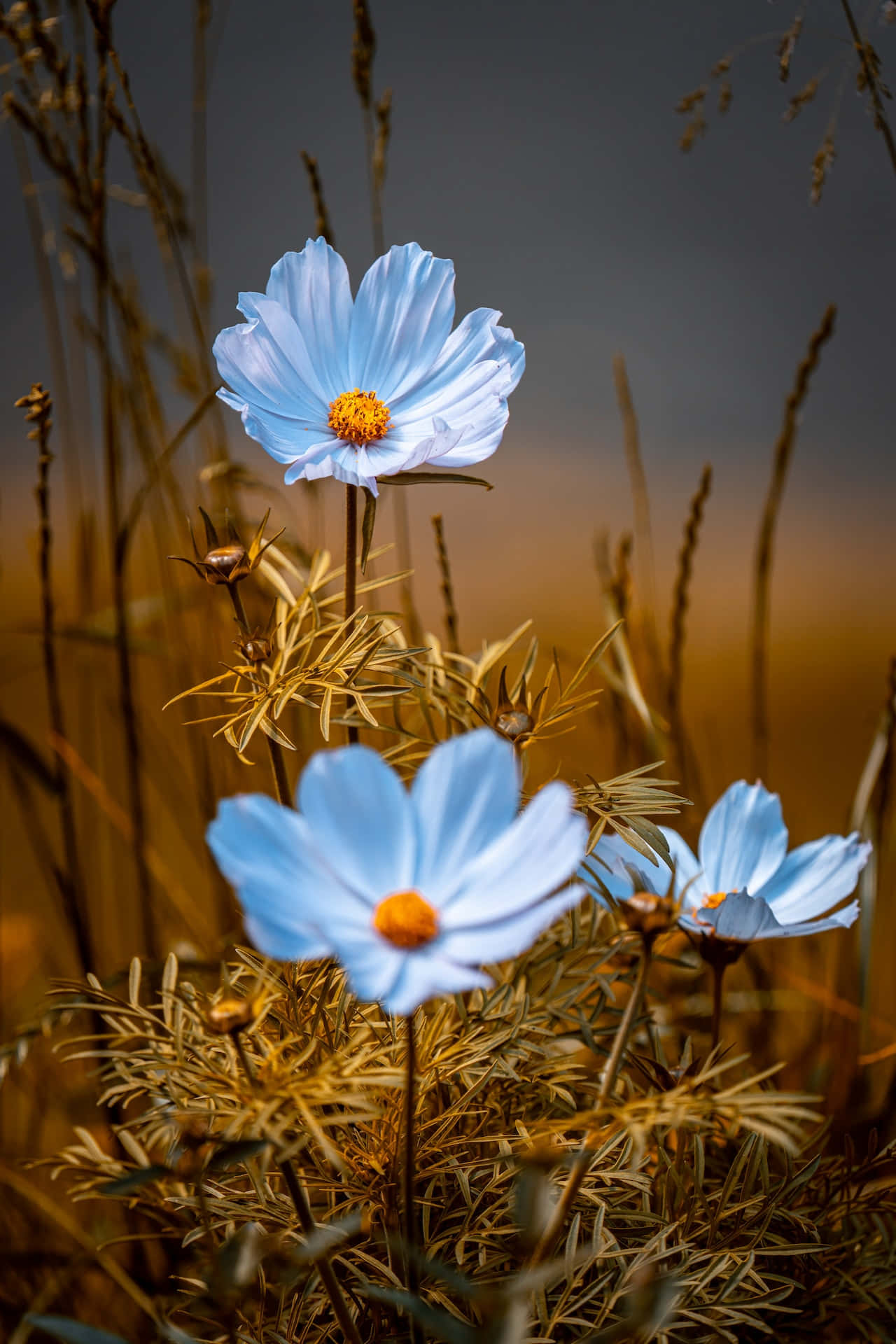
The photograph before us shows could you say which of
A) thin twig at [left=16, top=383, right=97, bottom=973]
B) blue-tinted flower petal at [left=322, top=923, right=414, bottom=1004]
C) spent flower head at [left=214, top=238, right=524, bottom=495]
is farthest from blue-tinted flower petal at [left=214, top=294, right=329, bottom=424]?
blue-tinted flower petal at [left=322, top=923, right=414, bottom=1004]

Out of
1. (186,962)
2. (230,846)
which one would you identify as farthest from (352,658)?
(186,962)

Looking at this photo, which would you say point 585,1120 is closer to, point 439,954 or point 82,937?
point 439,954

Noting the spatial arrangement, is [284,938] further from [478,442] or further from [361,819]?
[478,442]

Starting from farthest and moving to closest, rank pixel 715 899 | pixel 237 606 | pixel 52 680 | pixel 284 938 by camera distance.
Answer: pixel 52 680 < pixel 715 899 < pixel 237 606 < pixel 284 938

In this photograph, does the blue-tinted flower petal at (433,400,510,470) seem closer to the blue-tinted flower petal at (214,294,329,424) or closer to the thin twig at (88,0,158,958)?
the blue-tinted flower petal at (214,294,329,424)

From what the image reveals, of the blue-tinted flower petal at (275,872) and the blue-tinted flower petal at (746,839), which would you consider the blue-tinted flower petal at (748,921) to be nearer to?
the blue-tinted flower petal at (746,839)

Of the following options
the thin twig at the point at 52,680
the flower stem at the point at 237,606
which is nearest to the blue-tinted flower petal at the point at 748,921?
the flower stem at the point at 237,606

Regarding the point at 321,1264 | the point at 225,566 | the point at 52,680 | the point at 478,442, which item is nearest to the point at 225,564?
the point at 225,566
